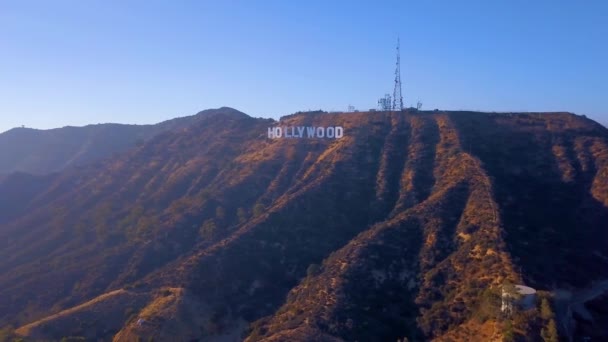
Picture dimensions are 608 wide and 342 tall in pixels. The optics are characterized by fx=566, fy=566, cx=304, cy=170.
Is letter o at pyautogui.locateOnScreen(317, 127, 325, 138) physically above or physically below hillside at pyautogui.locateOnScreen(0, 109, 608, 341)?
above

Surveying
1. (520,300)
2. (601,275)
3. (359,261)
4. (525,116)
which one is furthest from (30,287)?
(525,116)

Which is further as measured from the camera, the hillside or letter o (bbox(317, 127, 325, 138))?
letter o (bbox(317, 127, 325, 138))

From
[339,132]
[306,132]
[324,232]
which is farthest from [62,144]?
[324,232]

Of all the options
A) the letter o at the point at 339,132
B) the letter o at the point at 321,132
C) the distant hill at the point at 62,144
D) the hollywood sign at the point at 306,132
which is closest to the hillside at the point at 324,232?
the letter o at the point at 339,132

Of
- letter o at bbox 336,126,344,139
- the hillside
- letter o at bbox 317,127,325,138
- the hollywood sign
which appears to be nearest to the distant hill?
the hillside

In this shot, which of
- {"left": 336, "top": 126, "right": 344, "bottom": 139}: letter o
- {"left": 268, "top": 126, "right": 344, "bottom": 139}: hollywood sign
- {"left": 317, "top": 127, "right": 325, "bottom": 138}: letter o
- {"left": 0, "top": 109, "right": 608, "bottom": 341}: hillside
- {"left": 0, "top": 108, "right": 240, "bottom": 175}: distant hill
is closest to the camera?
{"left": 0, "top": 109, "right": 608, "bottom": 341}: hillside

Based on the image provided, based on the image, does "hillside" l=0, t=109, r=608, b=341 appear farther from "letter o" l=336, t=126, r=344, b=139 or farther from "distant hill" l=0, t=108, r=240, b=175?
"distant hill" l=0, t=108, r=240, b=175

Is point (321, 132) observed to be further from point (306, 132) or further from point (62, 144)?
point (62, 144)
